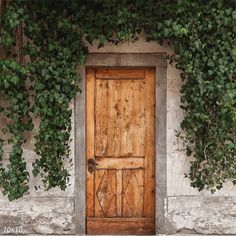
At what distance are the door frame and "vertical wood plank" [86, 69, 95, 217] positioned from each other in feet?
0.32

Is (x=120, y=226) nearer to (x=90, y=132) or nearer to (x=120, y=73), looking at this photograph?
(x=90, y=132)

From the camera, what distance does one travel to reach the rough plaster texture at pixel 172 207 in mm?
5711

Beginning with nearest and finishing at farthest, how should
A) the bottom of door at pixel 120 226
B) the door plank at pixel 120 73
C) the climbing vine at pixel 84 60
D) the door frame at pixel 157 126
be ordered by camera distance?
the climbing vine at pixel 84 60 → the door frame at pixel 157 126 → the door plank at pixel 120 73 → the bottom of door at pixel 120 226

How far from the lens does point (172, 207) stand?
5.74 m

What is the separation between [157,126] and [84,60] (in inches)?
46.9

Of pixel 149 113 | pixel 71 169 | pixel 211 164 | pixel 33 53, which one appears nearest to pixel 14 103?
pixel 33 53

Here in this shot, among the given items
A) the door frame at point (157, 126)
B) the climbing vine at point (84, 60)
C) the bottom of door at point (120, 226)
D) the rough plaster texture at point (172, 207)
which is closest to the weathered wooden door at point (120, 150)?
the bottom of door at point (120, 226)

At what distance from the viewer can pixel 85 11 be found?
209 inches

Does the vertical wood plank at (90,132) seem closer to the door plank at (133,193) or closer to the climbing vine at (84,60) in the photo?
the climbing vine at (84,60)

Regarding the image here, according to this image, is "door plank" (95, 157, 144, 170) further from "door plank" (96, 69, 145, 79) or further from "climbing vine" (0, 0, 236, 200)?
"door plank" (96, 69, 145, 79)

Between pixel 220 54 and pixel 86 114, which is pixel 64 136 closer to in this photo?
pixel 86 114

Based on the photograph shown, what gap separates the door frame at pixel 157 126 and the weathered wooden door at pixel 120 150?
12 cm

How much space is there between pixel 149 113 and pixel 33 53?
1586 mm

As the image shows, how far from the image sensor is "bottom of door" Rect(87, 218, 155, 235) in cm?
591
